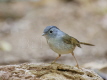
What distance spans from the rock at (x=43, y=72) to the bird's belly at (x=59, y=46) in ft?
0.79

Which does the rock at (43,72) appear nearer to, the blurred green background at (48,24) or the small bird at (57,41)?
the small bird at (57,41)

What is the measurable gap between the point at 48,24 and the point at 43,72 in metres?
4.69

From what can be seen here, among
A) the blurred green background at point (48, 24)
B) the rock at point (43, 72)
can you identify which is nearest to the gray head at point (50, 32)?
the rock at point (43, 72)

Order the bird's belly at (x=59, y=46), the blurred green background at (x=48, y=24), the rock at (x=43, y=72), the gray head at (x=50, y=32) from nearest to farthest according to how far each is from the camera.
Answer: the rock at (x=43, y=72) → the bird's belly at (x=59, y=46) → the gray head at (x=50, y=32) → the blurred green background at (x=48, y=24)

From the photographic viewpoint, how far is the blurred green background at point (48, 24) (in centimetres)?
759

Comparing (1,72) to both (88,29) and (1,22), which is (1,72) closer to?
(88,29)

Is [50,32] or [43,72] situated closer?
[43,72]

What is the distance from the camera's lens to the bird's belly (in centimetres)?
365

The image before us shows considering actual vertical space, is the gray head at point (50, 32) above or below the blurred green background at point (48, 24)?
below

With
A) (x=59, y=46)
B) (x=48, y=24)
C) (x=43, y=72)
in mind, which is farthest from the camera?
(x=48, y=24)

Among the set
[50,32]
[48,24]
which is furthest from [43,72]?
[48,24]

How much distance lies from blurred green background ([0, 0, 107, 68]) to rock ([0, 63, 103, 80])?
2454 mm

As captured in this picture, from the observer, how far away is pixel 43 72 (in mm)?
3537

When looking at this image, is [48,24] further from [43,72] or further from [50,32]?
[43,72]
